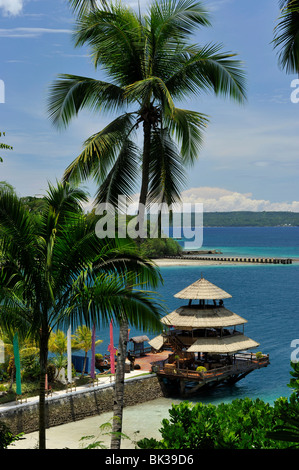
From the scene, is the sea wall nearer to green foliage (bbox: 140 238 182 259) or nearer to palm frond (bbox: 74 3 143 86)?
palm frond (bbox: 74 3 143 86)

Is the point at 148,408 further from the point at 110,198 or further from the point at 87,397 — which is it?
the point at 110,198

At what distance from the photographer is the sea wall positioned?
74.1 ft

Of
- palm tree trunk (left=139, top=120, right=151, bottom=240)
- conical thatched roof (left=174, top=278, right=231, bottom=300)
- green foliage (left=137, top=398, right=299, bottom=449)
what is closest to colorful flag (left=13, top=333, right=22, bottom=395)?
palm tree trunk (left=139, top=120, right=151, bottom=240)

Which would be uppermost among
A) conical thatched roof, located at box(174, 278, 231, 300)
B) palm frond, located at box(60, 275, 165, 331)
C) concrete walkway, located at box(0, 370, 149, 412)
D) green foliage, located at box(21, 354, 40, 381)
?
palm frond, located at box(60, 275, 165, 331)

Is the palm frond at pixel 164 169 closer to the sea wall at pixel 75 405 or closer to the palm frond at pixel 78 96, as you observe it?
the palm frond at pixel 78 96

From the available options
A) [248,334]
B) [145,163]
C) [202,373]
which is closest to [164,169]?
[145,163]

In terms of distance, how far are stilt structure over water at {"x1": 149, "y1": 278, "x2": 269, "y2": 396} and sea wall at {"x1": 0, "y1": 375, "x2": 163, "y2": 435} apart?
1.44m

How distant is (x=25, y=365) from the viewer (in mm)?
26812

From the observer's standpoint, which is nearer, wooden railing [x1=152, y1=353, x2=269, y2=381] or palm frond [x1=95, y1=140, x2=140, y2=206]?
palm frond [x1=95, y1=140, x2=140, y2=206]

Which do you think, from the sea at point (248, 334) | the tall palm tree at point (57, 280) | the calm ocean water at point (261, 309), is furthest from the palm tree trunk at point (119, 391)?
the calm ocean water at point (261, 309)

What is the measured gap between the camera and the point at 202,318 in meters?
30.2

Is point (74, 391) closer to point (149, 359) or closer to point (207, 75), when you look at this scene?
point (149, 359)

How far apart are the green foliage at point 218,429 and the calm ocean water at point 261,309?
213 centimetres
